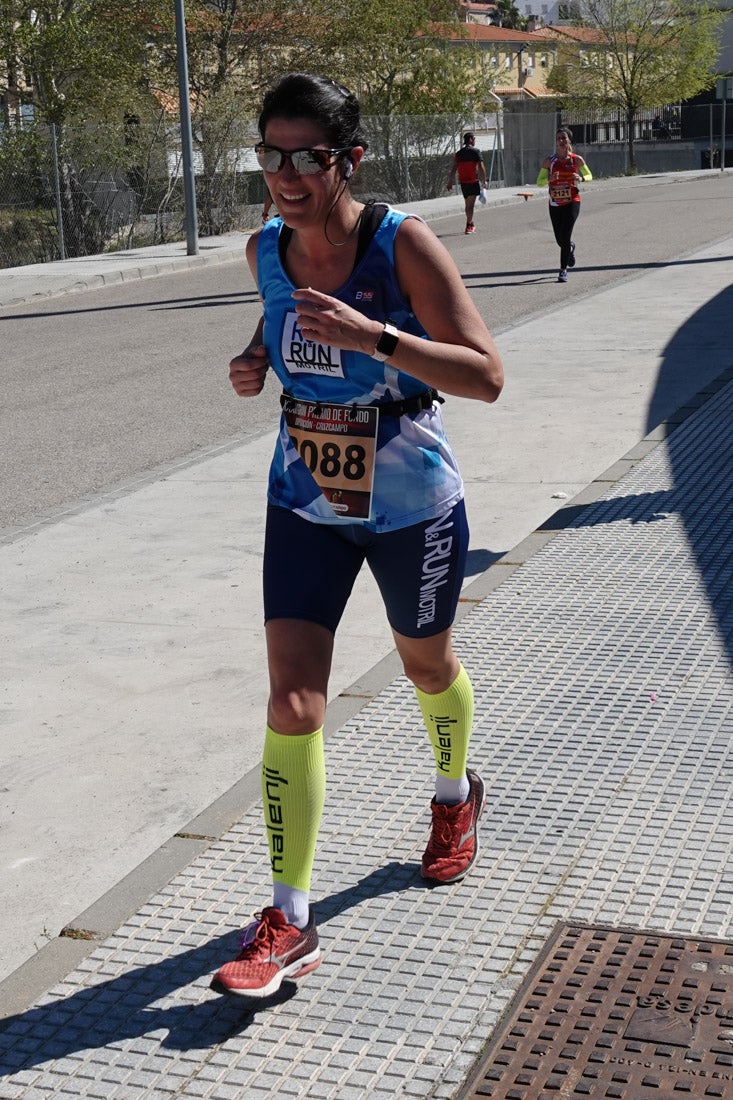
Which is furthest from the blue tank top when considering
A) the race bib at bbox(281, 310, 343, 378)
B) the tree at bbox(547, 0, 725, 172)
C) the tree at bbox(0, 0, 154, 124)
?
the tree at bbox(547, 0, 725, 172)

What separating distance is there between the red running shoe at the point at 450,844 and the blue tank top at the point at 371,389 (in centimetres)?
83

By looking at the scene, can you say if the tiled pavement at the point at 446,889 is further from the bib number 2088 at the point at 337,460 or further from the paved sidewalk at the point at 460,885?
the bib number 2088 at the point at 337,460

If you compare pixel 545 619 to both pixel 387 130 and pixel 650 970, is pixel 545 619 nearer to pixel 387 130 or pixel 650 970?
pixel 650 970

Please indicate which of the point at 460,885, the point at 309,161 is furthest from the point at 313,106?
the point at 460,885

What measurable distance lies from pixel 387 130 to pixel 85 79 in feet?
37.9

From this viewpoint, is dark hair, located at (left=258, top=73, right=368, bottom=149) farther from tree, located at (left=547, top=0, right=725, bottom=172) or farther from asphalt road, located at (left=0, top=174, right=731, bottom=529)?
tree, located at (left=547, top=0, right=725, bottom=172)

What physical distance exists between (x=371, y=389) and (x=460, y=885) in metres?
1.25

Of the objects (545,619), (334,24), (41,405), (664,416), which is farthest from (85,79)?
(545,619)

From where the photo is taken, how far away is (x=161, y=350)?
13805mm

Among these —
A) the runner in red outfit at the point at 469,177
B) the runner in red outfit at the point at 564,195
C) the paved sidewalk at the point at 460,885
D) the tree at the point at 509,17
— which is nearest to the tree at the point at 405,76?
the runner in red outfit at the point at 469,177

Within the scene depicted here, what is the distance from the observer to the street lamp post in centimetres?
2250

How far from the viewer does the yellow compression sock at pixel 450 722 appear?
3564 millimetres

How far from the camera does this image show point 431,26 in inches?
1896

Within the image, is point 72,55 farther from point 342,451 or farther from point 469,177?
point 342,451
